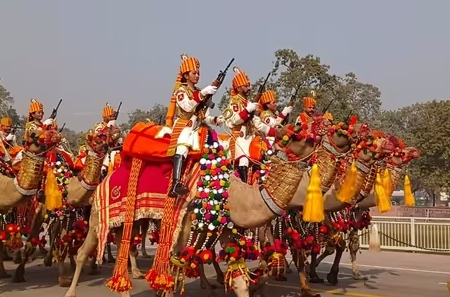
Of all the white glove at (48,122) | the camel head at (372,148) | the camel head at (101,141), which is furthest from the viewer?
the camel head at (101,141)

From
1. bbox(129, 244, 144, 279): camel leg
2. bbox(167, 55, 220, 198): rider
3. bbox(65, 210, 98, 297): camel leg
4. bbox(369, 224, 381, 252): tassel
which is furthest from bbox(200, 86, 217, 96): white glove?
bbox(369, 224, 381, 252): tassel

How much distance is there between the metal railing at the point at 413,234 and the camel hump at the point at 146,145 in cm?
942

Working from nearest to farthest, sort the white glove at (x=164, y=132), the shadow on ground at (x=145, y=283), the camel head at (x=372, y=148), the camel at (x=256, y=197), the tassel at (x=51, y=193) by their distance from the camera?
the camel at (x=256, y=197), the camel head at (x=372, y=148), the white glove at (x=164, y=132), the tassel at (x=51, y=193), the shadow on ground at (x=145, y=283)

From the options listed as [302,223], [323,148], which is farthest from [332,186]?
[302,223]

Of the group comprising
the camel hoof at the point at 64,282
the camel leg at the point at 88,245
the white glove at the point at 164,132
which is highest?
the white glove at the point at 164,132

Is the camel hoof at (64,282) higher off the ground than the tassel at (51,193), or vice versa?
the tassel at (51,193)

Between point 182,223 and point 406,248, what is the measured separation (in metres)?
11.1

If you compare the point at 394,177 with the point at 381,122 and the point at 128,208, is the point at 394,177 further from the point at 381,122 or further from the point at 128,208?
the point at 381,122

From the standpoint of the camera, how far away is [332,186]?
8.69 metres

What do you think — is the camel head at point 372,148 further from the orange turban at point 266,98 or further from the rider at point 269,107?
the orange turban at point 266,98

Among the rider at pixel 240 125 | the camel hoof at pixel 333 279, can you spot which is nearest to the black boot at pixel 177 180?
the rider at pixel 240 125

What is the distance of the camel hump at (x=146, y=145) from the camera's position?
869 centimetres

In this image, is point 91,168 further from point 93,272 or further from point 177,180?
point 93,272

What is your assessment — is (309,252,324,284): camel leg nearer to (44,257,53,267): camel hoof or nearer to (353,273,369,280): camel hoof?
(353,273,369,280): camel hoof
